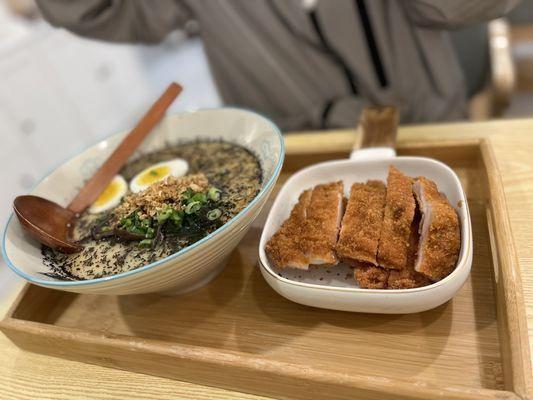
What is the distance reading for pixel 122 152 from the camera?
128cm

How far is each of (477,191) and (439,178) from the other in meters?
0.15

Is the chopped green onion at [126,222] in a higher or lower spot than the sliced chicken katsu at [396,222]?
higher

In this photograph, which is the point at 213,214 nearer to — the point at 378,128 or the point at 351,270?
the point at 351,270

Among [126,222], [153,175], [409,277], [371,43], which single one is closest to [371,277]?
[409,277]

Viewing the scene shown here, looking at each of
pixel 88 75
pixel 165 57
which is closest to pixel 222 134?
pixel 88 75

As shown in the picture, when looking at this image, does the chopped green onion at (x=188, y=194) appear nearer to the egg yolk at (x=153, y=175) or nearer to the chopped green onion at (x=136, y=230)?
the chopped green onion at (x=136, y=230)

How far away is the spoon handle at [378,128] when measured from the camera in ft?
3.85

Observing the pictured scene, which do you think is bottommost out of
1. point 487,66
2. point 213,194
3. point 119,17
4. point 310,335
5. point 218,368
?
point 487,66

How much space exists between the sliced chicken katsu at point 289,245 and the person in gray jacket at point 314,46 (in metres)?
0.75

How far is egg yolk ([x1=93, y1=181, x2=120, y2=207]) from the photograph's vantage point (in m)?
1.20

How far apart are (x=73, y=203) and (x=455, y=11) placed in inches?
48.3

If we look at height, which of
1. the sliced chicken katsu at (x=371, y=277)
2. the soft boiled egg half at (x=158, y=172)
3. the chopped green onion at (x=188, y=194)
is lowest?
the sliced chicken katsu at (x=371, y=277)

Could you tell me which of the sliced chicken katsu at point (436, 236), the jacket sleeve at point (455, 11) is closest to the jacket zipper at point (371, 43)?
the jacket sleeve at point (455, 11)

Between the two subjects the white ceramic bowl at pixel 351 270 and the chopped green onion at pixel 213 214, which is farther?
the chopped green onion at pixel 213 214
